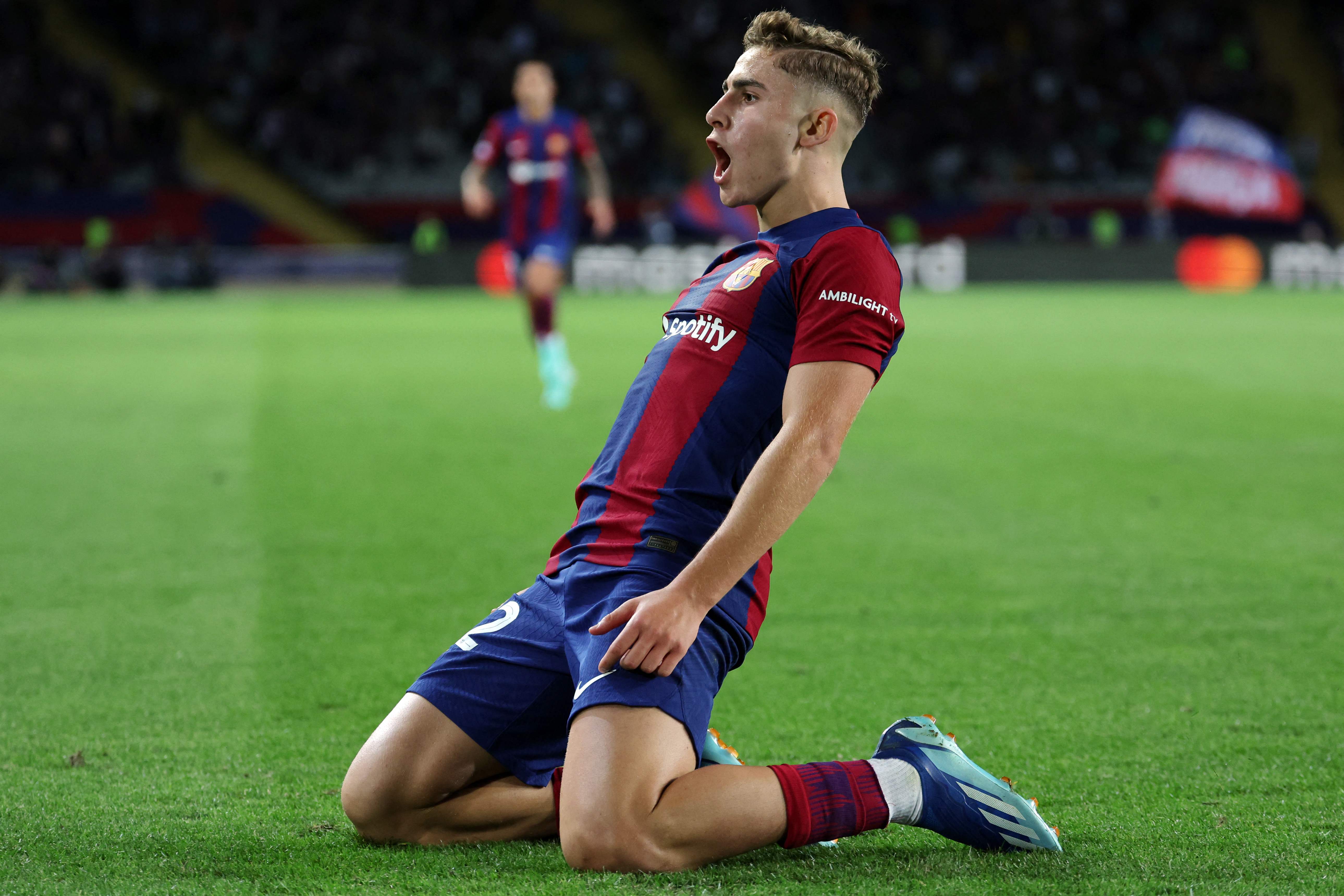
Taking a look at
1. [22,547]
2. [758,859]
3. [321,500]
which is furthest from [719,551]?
[321,500]

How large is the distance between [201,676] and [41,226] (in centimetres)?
2732

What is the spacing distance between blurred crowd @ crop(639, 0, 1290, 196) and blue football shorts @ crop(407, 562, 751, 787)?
28.8m

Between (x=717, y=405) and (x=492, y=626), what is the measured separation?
2.10 ft

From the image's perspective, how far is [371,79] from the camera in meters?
31.1

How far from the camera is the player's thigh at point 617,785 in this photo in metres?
2.58

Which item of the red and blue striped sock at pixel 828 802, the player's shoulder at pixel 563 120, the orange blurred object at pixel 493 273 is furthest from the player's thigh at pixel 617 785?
the orange blurred object at pixel 493 273

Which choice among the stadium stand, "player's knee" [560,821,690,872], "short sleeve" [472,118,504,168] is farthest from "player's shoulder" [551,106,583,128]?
the stadium stand

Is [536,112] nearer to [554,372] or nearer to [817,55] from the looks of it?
[554,372]

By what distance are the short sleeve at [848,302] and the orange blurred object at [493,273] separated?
22.9 m

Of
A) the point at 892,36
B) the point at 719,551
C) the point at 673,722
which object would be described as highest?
the point at 892,36

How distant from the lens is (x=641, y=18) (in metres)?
33.9

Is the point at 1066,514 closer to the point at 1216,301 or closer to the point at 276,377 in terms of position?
the point at 276,377

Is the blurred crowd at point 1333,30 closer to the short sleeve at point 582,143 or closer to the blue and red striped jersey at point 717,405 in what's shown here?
the short sleeve at point 582,143

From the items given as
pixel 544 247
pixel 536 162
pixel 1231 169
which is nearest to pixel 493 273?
pixel 544 247
